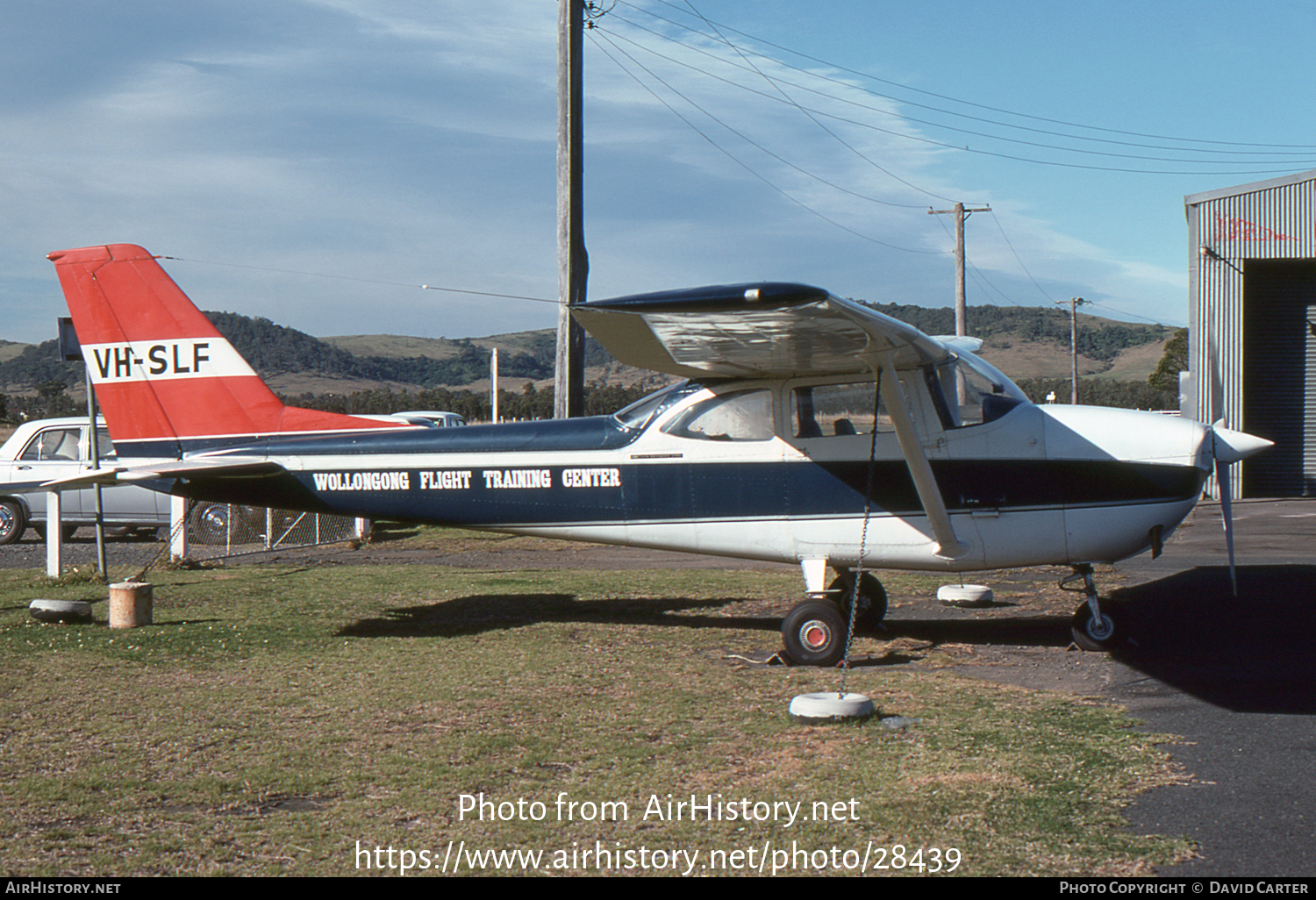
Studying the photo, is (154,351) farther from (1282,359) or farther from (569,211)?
(1282,359)

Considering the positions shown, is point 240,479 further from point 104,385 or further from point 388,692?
point 388,692

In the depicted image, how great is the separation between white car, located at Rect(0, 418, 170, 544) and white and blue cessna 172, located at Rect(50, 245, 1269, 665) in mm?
7829

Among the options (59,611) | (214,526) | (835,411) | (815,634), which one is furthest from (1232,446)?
(214,526)

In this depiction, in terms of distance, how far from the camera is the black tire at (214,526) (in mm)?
15852

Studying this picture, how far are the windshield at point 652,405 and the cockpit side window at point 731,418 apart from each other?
0.55 feet

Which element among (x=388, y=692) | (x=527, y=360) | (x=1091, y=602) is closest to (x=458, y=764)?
(x=388, y=692)

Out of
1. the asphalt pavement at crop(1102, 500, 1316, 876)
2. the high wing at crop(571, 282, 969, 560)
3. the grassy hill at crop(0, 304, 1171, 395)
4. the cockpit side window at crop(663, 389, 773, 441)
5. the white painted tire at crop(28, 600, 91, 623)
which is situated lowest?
the asphalt pavement at crop(1102, 500, 1316, 876)

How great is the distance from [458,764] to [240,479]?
4747 mm

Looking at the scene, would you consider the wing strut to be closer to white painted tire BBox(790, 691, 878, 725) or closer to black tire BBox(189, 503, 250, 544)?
white painted tire BBox(790, 691, 878, 725)

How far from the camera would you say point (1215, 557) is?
42.4 ft

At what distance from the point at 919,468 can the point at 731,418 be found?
62.1 inches

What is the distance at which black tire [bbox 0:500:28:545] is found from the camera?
55.9 ft

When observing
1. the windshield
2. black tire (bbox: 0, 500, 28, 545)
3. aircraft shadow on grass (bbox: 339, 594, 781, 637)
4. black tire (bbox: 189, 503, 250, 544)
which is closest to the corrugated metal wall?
aircraft shadow on grass (bbox: 339, 594, 781, 637)

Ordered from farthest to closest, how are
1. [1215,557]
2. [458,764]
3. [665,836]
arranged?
[1215,557]
[458,764]
[665,836]
